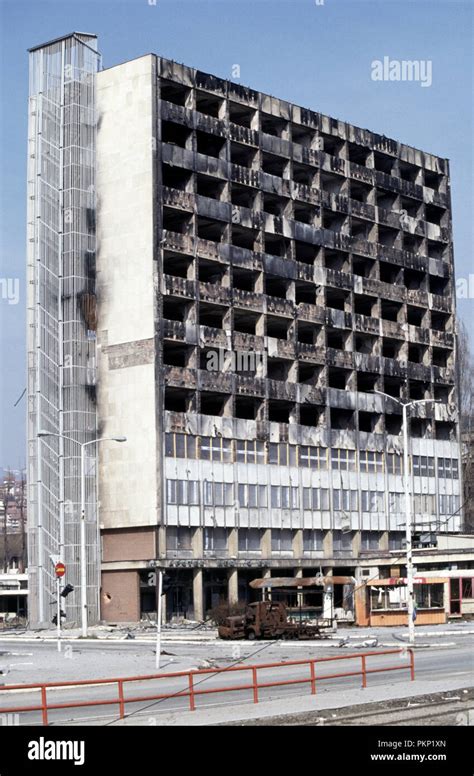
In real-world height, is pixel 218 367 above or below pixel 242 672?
above

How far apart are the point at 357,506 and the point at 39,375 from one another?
3250 cm

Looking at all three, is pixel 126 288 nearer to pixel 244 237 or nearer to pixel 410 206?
pixel 244 237

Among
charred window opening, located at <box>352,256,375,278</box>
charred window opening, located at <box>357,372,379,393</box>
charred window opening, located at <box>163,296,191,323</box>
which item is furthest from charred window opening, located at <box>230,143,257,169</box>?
charred window opening, located at <box>357,372,379,393</box>

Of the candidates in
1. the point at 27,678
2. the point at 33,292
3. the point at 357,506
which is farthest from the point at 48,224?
the point at 27,678

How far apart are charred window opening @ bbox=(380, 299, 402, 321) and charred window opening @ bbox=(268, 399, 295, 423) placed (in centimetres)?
1562


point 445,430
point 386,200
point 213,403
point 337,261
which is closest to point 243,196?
point 337,261

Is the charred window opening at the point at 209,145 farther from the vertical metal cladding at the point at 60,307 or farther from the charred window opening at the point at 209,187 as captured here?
the vertical metal cladding at the point at 60,307

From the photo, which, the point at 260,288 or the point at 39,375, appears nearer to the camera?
the point at 39,375

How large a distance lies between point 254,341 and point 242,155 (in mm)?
16917

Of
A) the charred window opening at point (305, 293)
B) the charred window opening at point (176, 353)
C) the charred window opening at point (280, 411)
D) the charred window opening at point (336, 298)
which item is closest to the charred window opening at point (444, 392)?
the charred window opening at point (336, 298)
